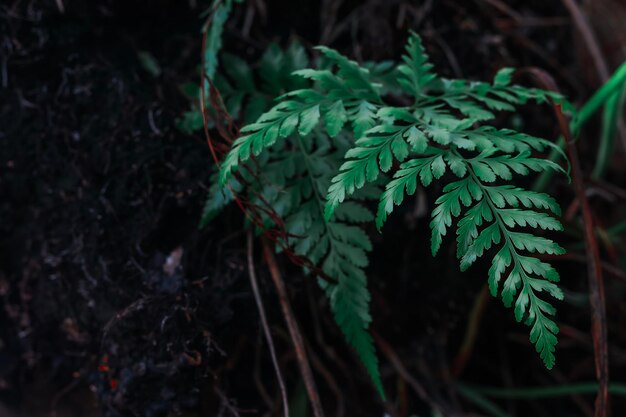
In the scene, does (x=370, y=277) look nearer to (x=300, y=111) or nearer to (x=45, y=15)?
(x=300, y=111)

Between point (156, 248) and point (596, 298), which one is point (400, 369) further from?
point (156, 248)

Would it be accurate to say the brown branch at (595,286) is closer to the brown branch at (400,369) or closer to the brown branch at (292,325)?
the brown branch at (400,369)

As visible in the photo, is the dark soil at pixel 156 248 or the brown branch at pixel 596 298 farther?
the dark soil at pixel 156 248

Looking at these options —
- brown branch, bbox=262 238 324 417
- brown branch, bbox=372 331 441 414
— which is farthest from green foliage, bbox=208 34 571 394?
brown branch, bbox=372 331 441 414

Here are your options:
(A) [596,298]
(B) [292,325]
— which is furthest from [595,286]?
(B) [292,325]

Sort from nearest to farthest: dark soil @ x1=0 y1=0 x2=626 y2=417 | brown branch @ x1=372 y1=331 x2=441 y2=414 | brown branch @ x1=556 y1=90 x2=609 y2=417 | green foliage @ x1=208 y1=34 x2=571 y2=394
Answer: green foliage @ x1=208 y1=34 x2=571 y2=394
brown branch @ x1=556 y1=90 x2=609 y2=417
dark soil @ x1=0 y1=0 x2=626 y2=417
brown branch @ x1=372 y1=331 x2=441 y2=414

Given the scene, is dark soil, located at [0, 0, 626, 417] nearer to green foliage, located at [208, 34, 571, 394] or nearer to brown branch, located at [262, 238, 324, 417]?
brown branch, located at [262, 238, 324, 417]

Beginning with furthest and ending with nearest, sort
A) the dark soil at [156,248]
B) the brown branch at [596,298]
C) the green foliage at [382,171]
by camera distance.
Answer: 1. the dark soil at [156,248]
2. the brown branch at [596,298]
3. the green foliage at [382,171]

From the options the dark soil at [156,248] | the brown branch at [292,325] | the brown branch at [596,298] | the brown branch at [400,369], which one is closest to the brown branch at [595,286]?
the brown branch at [596,298]
